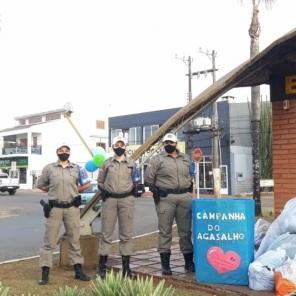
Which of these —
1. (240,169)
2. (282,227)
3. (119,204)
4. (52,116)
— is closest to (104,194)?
(119,204)

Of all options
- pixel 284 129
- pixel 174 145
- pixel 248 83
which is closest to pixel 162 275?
pixel 174 145

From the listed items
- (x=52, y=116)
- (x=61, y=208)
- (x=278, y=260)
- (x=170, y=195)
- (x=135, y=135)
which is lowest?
(x=278, y=260)

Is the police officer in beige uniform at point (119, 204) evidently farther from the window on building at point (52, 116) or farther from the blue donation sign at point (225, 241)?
the window on building at point (52, 116)

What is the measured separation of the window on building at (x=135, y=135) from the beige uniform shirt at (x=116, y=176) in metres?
42.0

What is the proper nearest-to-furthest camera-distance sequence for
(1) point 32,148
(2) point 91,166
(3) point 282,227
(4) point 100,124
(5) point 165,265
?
(3) point 282,227 < (5) point 165,265 < (2) point 91,166 < (1) point 32,148 < (4) point 100,124

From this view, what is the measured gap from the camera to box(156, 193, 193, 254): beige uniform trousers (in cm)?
734

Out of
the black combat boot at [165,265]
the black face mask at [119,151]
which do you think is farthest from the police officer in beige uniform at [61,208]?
the black combat boot at [165,265]

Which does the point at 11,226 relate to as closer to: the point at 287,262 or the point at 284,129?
the point at 284,129

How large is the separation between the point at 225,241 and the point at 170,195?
112 cm

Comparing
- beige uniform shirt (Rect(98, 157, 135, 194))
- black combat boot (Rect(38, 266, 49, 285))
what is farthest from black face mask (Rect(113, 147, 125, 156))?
A: black combat boot (Rect(38, 266, 49, 285))

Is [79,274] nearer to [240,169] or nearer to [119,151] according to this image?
[119,151]

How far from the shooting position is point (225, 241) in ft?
21.5

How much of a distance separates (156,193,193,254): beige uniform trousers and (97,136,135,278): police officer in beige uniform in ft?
1.39

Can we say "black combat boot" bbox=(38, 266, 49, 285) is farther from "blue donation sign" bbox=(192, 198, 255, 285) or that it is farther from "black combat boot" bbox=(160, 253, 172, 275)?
"blue donation sign" bbox=(192, 198, 255, 285)
